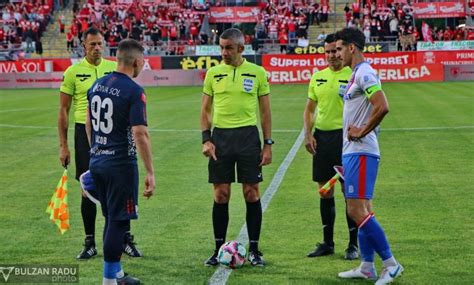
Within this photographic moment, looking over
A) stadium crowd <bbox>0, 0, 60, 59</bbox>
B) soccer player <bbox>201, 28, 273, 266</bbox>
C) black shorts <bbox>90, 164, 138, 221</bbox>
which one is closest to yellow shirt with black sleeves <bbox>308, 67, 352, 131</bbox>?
soccer player <bbox>201, 28, 273, 266</bbox>

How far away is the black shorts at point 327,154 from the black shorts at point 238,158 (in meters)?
0.88

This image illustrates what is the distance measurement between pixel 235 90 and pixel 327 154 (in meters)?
1.31

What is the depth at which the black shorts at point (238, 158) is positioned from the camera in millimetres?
8641

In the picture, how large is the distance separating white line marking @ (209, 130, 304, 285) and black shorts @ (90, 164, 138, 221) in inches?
43.8

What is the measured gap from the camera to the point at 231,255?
27.6 ft

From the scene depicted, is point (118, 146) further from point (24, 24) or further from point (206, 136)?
point (24, 24)

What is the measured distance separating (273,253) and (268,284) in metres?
1.24

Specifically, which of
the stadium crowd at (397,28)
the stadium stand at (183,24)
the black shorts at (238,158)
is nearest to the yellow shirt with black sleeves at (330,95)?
the black shorts at (238,158)

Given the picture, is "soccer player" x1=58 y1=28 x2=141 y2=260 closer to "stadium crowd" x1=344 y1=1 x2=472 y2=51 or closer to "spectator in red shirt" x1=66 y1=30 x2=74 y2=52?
"stadium crowd" x1=344 y1=1 x2=472 y2=51

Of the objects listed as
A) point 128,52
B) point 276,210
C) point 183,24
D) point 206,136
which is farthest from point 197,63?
point 128,52

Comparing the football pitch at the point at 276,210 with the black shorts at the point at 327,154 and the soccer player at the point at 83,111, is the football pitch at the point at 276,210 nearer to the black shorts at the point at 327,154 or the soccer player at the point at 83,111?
the soccer player at the point at 83,111

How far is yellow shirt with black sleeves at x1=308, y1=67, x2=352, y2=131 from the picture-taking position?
9211mm

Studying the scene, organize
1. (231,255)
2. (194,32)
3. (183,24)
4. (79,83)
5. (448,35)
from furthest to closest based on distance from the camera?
(183,24), (194,32), (448,35), (79,83), (231,255)

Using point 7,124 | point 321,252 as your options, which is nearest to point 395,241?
point 321,252
